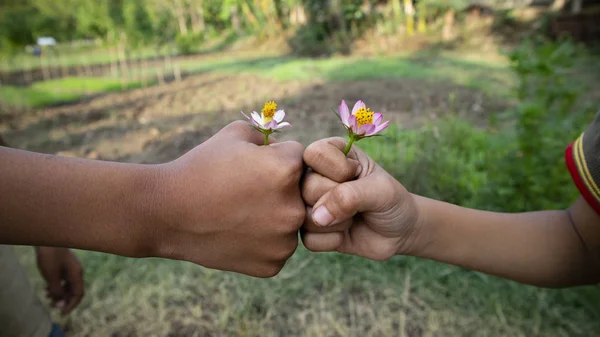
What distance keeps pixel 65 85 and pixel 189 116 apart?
274 inches

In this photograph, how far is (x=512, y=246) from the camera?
4.15 feet

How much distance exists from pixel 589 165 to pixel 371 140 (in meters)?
2.60

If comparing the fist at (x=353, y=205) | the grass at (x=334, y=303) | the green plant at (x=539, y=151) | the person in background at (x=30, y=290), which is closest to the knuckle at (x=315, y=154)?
the fist at (x=353, y=205)

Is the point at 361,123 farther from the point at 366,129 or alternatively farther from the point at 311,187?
the point at 311,187

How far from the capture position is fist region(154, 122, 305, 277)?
36.9 inches

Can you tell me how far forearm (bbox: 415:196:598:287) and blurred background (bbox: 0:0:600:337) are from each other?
0.63m

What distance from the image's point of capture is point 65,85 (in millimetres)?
10820

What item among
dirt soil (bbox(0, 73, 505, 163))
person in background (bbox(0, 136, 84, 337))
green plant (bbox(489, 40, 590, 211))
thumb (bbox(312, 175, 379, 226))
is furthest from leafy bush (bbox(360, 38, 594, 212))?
person in background (bbox(0, 136, 84, 337))

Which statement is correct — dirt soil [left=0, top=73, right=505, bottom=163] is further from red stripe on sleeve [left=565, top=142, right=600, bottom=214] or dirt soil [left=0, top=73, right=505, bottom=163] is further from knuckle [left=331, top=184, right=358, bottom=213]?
knuckle [left=331, top=184, right=358, bottom=213]

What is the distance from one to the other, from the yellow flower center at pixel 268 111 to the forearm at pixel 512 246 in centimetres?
56

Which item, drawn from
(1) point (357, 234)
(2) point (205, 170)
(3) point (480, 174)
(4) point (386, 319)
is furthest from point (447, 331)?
(2) point (205, 170)

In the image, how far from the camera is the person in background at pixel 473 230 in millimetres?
1081

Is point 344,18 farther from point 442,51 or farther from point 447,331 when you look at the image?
point 447,331

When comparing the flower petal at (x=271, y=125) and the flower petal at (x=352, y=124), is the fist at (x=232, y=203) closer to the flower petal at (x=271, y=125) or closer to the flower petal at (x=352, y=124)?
the flower petal at (x=271, y=125)
